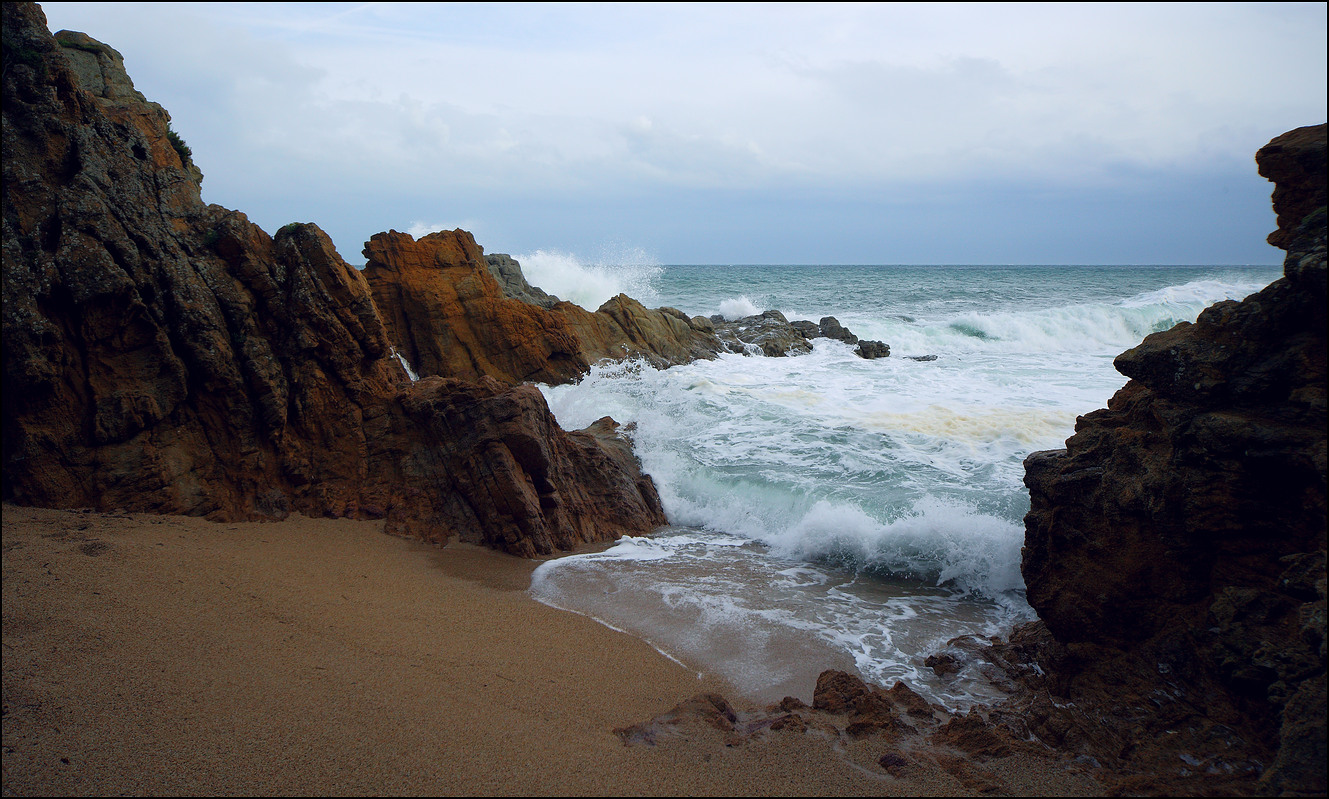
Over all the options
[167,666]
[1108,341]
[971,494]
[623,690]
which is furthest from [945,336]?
[167,666]

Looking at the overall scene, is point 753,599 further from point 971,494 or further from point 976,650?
point 971,494

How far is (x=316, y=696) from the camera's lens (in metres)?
3.47

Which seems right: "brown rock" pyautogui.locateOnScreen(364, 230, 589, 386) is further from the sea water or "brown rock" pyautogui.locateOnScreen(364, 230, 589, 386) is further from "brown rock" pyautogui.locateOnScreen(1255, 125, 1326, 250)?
"brown rock" pyautogui.locateOnScreen(1255, 125, 1326, 250)

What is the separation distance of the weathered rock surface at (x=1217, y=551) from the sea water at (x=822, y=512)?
3.11ft

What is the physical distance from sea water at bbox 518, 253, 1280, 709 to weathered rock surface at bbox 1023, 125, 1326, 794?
0.95 m

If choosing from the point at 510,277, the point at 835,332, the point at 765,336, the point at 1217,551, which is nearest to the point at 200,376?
the point at 1217,551

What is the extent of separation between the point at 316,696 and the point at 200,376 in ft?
12.7

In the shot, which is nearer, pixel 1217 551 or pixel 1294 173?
pixel 1294 173

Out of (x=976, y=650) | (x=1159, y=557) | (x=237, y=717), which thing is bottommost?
(x=976, y=650)

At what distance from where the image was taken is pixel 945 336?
83.2ft

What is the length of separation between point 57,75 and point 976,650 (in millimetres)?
8397

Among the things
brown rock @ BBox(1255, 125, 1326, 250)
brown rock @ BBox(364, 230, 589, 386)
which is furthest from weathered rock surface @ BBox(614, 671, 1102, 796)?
brown rock @ BBox(364, 230, 589, 386)

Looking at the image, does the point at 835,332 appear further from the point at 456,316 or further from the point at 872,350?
the point at 456,316

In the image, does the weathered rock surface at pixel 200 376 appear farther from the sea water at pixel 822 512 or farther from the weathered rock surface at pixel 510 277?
the weathered rock surface at pixel 510 277
